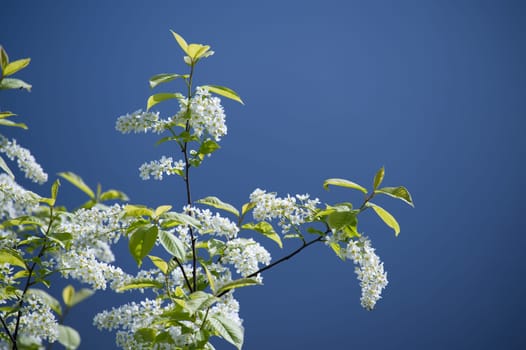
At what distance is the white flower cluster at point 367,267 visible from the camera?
3.76 feet

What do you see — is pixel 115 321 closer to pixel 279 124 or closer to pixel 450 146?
pixel 279 124

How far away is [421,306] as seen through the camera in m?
5.60

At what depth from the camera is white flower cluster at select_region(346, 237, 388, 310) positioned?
1.14 metres

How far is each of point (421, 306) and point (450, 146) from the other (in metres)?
1.62

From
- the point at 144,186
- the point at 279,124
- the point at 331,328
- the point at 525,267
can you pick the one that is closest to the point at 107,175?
the point at 144,186

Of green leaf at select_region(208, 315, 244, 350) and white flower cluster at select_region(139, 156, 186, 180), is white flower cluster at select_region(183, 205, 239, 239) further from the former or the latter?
green leaf at select_region(208, 315, 244, 350)

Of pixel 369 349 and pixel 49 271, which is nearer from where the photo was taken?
pixel 49 271

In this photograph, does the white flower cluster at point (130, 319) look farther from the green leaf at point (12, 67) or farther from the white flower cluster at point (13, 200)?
the green leaf at point (12, 67)

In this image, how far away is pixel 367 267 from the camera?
1.18m

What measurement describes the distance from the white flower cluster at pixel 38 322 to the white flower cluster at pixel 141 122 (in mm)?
365

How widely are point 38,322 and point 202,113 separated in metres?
0.51

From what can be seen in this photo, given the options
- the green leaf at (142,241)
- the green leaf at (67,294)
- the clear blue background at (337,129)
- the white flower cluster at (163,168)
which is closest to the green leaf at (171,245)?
the green leaf at (142,241)

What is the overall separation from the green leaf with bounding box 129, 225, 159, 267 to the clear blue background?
444cm

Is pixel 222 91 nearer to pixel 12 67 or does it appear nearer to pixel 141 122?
pixel 141 122
